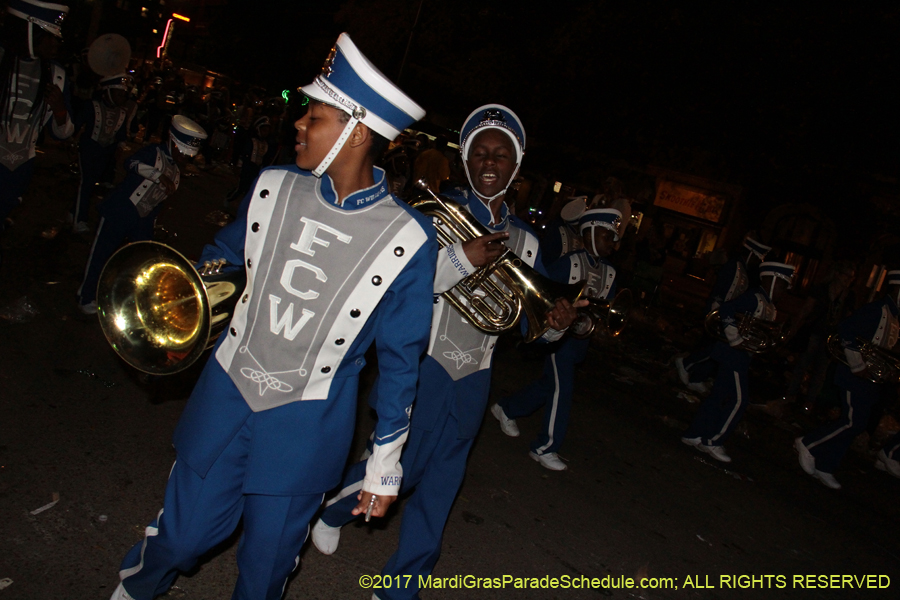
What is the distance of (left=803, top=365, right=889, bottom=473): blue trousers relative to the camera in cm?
643

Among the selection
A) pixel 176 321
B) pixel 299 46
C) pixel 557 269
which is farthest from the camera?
pixel 299 46

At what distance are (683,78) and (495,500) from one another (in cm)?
1175

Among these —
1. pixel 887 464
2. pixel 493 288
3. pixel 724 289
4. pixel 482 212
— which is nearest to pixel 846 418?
pixel 887 464

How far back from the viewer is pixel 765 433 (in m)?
8.33

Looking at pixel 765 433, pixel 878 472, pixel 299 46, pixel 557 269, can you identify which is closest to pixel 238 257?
pixel 557 269

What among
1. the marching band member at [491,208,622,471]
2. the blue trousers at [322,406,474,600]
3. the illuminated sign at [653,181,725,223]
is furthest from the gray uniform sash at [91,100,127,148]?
the illuminated sign at [653,181,725,223]

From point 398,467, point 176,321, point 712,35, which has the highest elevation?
point 712,35

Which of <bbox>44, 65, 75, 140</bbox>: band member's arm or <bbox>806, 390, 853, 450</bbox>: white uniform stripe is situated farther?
<bbox>806, 390, 853, 450</bbox>: white uniform stripe

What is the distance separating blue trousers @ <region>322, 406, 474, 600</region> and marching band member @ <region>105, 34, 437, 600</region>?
743 millimetres

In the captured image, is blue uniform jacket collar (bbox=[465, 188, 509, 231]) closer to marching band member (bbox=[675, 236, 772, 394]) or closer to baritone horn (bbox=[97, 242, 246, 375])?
baritone horn (bbox=[97, 242, 246, 375])

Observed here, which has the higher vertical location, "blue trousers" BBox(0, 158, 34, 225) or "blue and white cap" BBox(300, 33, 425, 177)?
"blue and white cap" BBox(300, 33, 425, 177)

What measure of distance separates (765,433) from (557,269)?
540 centimetres

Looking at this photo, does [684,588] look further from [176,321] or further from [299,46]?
[299,46]

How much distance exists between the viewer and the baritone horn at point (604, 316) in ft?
12.8
